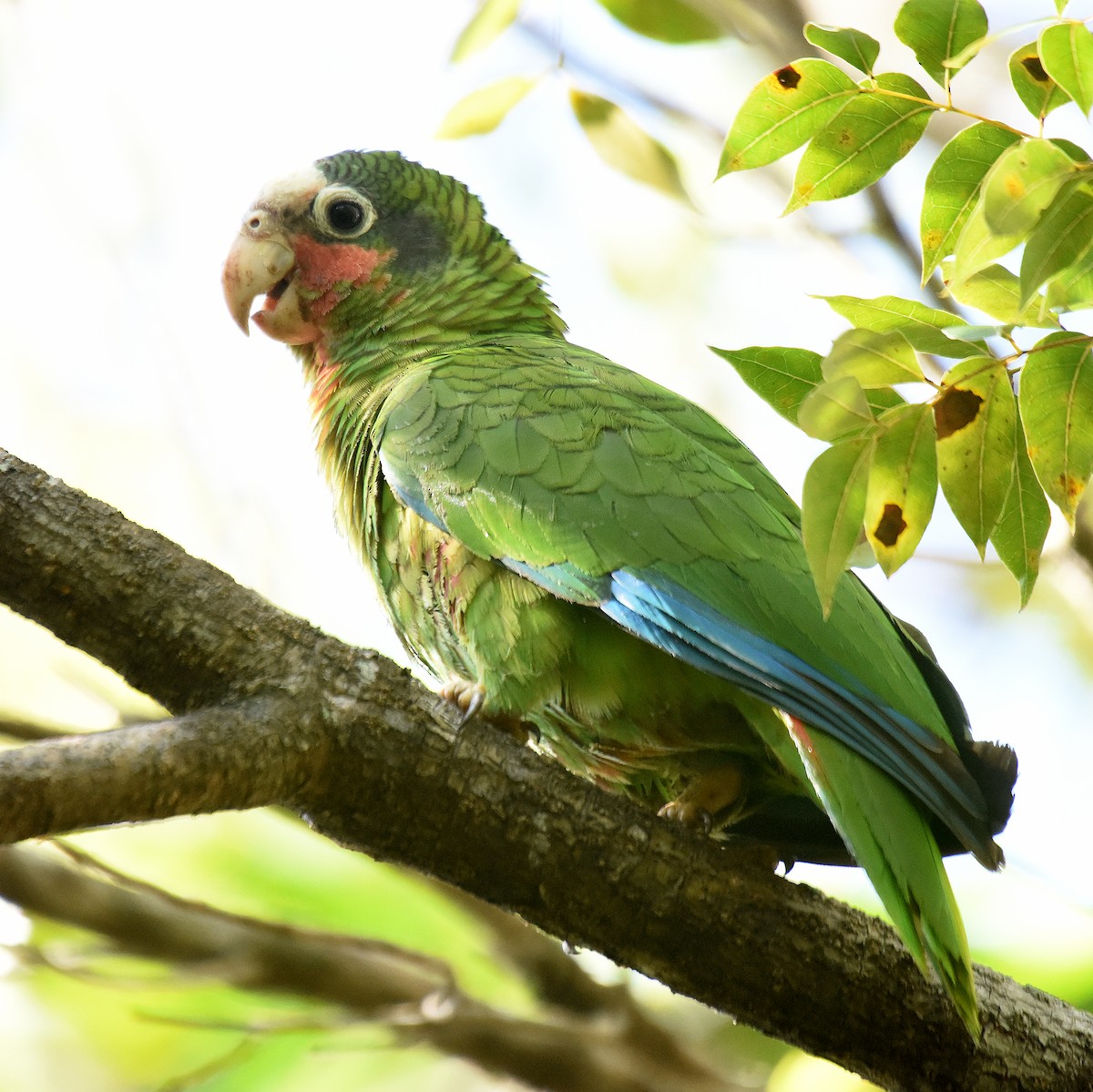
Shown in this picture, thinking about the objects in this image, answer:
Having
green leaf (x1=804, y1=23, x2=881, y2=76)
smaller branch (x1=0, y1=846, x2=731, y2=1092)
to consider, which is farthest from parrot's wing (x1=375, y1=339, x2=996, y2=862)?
smaller branch (x1=0, y1=846, x2=731, y2=1092)

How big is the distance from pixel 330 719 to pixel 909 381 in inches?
35.1

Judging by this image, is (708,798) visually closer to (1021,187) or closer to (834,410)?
(834,410)

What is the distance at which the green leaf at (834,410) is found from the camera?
4.53 ft

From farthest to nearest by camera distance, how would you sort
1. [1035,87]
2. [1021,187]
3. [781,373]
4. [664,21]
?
1. [664,21]
2. [781,373]
3. [1035,87]
4. [1021,187]

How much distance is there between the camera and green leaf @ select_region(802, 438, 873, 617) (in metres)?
1.42

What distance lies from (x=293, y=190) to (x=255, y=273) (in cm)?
24

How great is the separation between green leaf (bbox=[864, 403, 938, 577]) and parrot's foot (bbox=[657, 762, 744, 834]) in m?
0.95

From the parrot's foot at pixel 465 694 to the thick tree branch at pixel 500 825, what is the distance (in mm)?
232

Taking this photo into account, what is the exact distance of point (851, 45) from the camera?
1.58 m

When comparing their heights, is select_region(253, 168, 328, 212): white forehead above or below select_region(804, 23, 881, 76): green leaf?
above

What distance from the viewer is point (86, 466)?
Result: 5941mm

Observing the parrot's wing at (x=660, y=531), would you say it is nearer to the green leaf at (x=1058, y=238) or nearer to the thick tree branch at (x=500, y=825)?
the thick tree branch at (x=500, y=825)

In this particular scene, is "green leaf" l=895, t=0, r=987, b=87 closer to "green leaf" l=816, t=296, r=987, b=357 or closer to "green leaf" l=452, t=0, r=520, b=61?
"green leaf" l=816, t=296, r=987, b=357

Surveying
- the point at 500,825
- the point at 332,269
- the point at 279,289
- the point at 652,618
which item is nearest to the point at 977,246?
the point at 652,618
